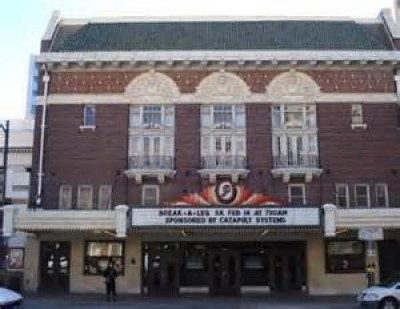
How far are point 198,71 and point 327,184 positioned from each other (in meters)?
10.2

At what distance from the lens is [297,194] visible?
3925cm

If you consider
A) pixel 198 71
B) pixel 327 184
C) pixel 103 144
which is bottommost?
pixel 327 184

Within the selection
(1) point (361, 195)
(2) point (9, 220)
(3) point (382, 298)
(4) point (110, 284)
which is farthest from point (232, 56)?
(3) point (382, 298)

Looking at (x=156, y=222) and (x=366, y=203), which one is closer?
(x=156, y=222)

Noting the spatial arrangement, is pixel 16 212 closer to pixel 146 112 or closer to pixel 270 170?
pixel 146 112

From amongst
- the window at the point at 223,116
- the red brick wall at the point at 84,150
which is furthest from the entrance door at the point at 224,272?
the window at the point at 223,116

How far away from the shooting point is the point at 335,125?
131 ft

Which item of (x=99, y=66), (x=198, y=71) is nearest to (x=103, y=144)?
(x=99, y=66)

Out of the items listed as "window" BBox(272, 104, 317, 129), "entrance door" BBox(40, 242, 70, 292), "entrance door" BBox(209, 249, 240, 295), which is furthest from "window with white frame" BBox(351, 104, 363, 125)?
"entrance door" BBox(40, 242, 70, 292)

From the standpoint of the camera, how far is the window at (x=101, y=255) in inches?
1549

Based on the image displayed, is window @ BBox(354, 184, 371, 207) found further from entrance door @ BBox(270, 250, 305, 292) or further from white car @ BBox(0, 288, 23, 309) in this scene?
white car @ BBox(0, 288, 23, 309)

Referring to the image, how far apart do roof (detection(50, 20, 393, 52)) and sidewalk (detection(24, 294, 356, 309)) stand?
15.3 meters

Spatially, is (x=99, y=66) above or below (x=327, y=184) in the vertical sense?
above

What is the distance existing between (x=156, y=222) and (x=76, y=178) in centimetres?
710
